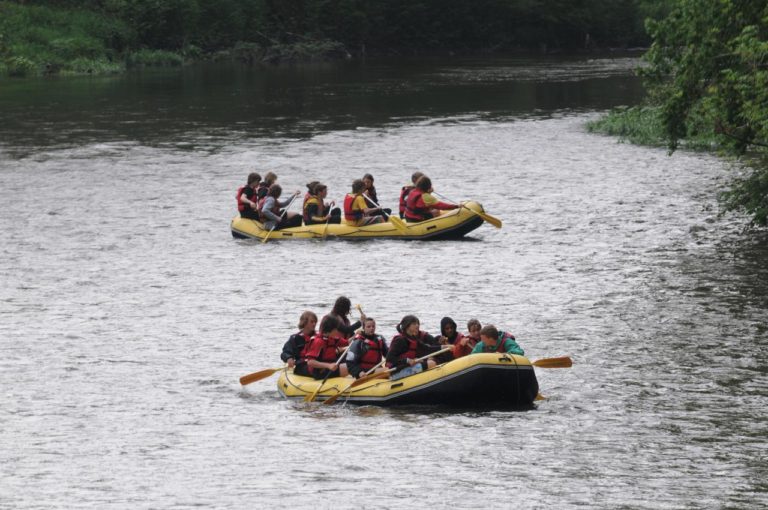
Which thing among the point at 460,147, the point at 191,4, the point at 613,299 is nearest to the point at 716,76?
the point at 613,299

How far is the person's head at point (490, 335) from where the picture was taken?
16.1 meters

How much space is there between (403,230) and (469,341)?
1121cm

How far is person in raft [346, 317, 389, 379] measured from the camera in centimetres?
1702

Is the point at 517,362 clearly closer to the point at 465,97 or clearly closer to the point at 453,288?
the point at 453,288

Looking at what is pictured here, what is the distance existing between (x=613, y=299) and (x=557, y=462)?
8.39m

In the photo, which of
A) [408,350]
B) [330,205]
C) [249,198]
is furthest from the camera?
[249,198]

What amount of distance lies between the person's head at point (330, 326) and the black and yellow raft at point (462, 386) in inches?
31.7

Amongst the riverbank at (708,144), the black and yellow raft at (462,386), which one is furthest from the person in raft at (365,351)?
the riverbank at (708,144)

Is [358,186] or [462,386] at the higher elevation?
[358,186]

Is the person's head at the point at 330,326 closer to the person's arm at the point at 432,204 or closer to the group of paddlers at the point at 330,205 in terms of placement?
the group of paddlers at the point at 330,205

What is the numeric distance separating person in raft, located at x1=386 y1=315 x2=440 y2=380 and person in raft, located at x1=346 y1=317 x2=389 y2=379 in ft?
1.33

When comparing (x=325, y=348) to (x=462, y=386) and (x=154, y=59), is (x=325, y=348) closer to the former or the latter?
(x=462, y=386)

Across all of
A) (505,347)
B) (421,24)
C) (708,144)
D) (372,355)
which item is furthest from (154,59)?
(505,347)

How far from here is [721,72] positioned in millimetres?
22906
